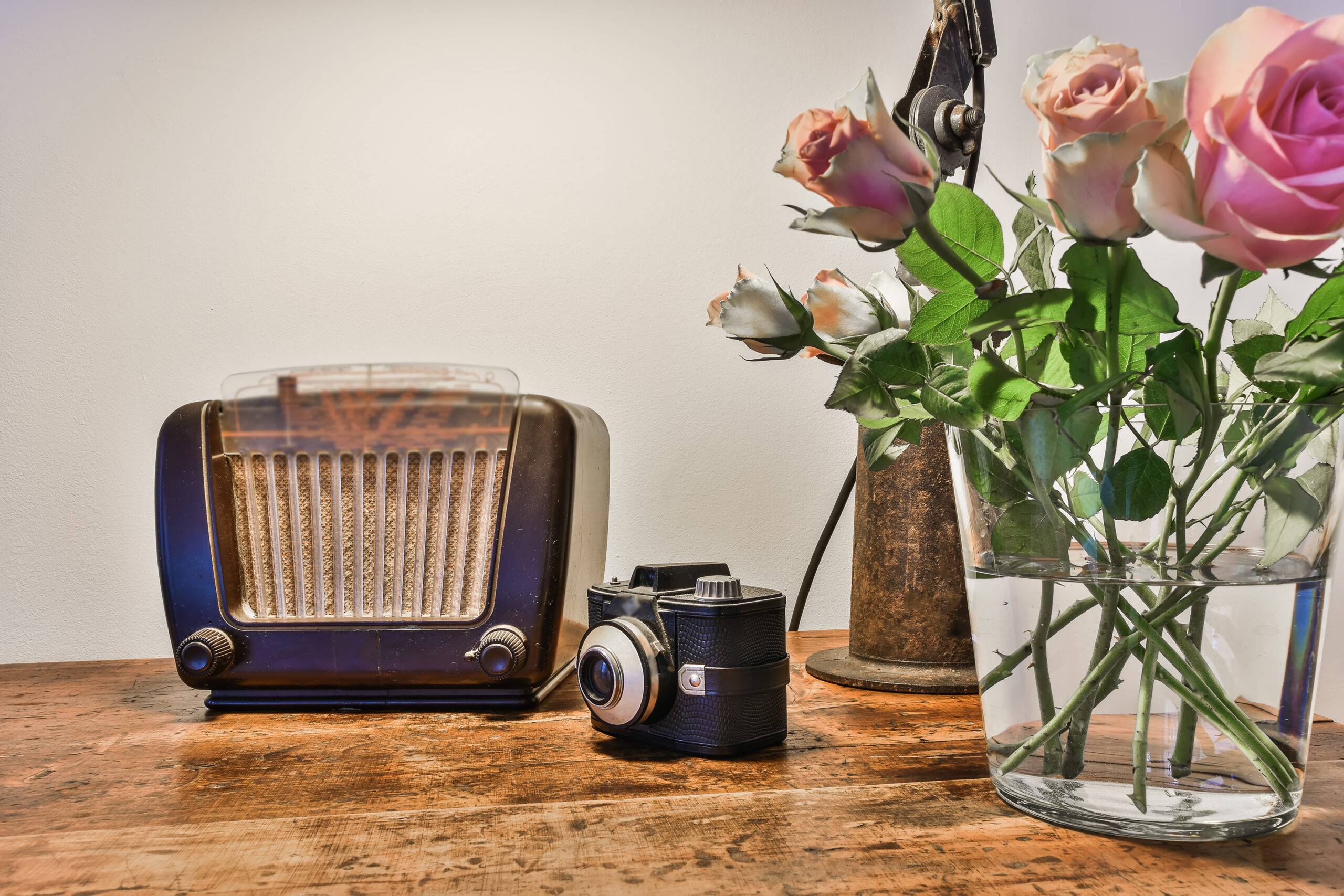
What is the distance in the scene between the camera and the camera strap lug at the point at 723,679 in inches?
22.0

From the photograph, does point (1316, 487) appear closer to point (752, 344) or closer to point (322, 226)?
point (752, 344)

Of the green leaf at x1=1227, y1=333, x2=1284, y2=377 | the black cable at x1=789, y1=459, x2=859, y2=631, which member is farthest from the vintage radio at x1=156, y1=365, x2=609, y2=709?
the green leaf at x1=1227, y1=333, x2=1284, y2=377

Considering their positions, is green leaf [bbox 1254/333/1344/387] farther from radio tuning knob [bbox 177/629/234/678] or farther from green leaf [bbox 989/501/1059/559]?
radio tuning knob [bbox 177/629/234/678]

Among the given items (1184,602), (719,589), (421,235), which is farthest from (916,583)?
(421,235)

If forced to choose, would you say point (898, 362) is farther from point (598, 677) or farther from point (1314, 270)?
point (598, 677)

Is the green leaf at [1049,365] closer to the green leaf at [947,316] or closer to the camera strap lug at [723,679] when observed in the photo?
the green leaf at [947,316]

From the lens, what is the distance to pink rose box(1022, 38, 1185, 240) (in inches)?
13.1

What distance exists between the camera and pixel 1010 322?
1.27 feet

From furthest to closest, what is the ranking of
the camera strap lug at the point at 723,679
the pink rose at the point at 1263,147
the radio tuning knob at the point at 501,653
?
the radio tuning knob at the point at 501,653 < the camera strap lug at the point at 723,679 < the pink rose at the point at 1263,147

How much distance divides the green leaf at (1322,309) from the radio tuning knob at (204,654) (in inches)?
27.6

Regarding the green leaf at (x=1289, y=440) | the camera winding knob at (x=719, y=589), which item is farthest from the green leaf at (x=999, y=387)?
the camera winding knob at (x=719, y=589)

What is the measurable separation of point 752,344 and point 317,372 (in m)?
0.44

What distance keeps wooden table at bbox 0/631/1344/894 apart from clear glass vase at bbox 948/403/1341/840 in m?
0.03

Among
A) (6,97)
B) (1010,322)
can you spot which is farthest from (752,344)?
(6,97)
